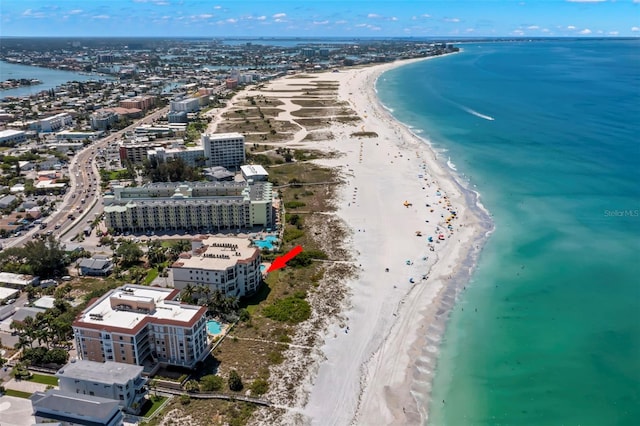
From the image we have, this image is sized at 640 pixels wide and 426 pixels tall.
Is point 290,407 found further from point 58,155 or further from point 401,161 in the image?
point 58,155

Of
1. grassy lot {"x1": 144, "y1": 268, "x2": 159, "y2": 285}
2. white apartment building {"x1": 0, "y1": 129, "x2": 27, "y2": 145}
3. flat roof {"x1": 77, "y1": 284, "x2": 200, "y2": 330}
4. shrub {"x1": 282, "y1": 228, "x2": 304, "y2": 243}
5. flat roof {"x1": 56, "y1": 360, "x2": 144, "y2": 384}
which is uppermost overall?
white apartment building {"x1": 0, "y1": 129, "x2": 27, "y2": 145}

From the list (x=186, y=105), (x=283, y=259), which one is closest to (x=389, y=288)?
(x=283, y=259)

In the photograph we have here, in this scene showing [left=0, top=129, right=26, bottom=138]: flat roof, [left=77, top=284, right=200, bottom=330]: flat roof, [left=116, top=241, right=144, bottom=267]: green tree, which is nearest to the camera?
[left=77, top=284, right=200, bottom=330]: flat roof

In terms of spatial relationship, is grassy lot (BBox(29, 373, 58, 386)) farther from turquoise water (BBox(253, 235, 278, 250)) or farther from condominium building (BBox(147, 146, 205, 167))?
condominium building (BBox(147, 146, 205, 167))

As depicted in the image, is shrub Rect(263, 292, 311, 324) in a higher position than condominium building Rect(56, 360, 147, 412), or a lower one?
lower

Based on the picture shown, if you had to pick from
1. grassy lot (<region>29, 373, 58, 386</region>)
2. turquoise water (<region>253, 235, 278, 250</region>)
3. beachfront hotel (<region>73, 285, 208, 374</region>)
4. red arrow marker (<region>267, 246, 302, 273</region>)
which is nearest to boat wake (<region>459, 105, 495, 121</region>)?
turquoise water (<region>253, 235, 278, 250</region>)


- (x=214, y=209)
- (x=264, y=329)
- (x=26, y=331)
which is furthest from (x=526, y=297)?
(x=26, y=331)

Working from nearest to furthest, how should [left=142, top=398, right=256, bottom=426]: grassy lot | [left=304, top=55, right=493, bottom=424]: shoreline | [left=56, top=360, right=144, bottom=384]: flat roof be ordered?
[left=142, top=398, right=256, bottom=426]: grassy lot
[left=56, top=360, right=144, bottom=384]: flat roof
[left=304, top=55, right=493, bottom=424]: shoreline
